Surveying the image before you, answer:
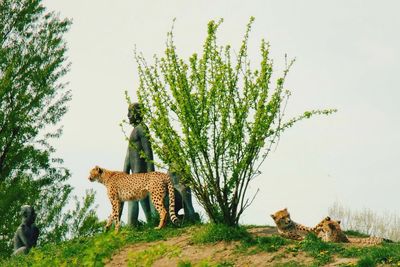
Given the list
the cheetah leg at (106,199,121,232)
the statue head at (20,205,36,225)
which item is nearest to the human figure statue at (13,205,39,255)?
the statue head at (20,205,36,225)

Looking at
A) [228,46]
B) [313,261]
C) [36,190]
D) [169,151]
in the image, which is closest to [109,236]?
[313,261]

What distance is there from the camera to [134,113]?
1773 centimetres

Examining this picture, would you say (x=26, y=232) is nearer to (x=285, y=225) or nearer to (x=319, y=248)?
(x=285, y=225)

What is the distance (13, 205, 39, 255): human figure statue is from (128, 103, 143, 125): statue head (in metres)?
3.27

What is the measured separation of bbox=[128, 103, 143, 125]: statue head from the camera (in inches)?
696

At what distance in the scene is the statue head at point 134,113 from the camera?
1769cm

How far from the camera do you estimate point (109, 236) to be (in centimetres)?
892

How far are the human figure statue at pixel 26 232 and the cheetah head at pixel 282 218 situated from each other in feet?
20.3

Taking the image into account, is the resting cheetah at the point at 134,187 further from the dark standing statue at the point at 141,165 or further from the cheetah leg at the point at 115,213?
the dark standing statue at the point at 141,165

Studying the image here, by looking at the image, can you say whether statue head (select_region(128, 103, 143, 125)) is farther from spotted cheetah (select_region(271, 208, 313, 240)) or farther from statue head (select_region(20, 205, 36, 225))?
spotted cheetah (select_region(271, 208, 313, 240))

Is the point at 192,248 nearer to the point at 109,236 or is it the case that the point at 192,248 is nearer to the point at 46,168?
the point at 109,236

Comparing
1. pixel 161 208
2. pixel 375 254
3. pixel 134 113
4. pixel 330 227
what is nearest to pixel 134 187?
pixel 161 208

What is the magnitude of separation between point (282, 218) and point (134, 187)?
3.54m

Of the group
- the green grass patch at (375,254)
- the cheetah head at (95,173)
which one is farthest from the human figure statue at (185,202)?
the green grass patch at (375,254)
